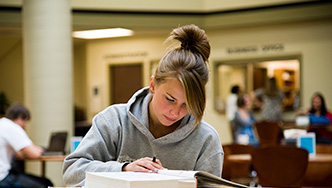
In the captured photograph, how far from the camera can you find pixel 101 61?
15.8 m

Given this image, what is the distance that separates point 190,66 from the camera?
74.9 inches

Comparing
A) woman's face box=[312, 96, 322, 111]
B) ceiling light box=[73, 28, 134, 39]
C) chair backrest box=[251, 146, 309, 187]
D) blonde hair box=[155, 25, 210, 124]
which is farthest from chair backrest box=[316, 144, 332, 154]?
ceiling light box=[73, 28, 134, 39]

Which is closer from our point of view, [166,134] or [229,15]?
[166,134]

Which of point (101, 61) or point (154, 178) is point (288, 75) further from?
point (154, 178)

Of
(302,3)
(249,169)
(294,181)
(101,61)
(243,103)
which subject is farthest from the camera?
(101,61)

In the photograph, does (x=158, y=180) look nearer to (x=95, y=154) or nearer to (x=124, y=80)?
(x=95, y=154)

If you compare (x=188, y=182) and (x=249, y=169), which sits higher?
(x=188, y=182)

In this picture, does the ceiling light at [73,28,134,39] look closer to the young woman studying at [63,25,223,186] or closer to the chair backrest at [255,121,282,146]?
the chair backrest at [255,121,282,146]

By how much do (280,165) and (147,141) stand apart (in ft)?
11.6

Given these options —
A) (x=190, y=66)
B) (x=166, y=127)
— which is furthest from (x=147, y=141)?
(x=190, y=66)

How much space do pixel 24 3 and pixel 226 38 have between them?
18.8 feet

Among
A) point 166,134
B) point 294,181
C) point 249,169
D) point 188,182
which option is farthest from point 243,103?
point 188,182

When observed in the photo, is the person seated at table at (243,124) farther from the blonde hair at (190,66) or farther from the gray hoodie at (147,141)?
the blonde hair at (190,66)

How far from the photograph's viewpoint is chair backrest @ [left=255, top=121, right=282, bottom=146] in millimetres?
10172
